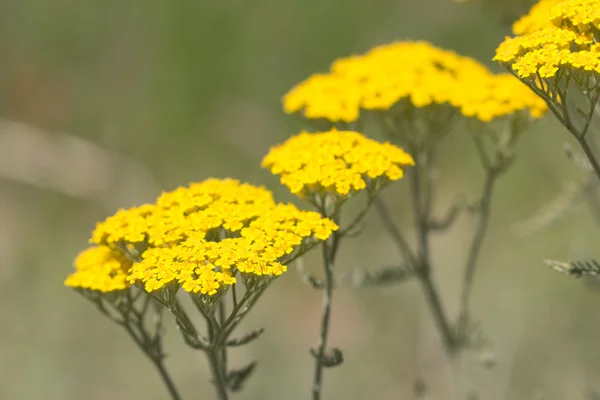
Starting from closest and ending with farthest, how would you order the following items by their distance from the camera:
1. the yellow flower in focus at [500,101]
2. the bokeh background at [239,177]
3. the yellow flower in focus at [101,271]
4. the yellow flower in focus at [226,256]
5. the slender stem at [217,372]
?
the yellow flower in focus at [226,256] → the slender stem at [217,372] → the yellow flower in focus at [101,271] → the yellow flower in focus at [500,101] → the bokeh background at [239,177]

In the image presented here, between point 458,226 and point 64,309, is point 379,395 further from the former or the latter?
point 64,309

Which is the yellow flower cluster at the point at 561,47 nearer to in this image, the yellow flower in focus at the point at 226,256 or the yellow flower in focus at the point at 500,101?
the yellow flower in focus at the point at 500,101

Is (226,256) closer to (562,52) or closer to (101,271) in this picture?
(101,271)

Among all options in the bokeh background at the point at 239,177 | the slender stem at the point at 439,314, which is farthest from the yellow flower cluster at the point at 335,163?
the bokeh background at the point at 239,177

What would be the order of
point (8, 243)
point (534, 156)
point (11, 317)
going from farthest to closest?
point (8, 243) < point (534, 156) < point (11, 317)

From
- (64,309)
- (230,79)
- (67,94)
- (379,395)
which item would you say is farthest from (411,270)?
(67,94)

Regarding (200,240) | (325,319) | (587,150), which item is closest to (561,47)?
(587,150)
